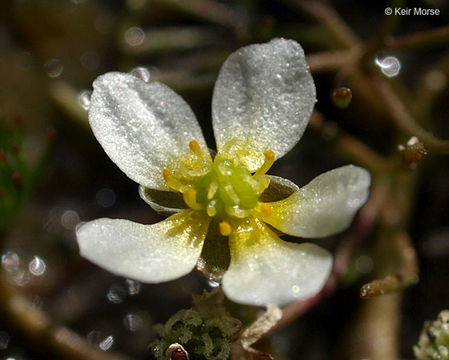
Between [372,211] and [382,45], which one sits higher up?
[382,45]

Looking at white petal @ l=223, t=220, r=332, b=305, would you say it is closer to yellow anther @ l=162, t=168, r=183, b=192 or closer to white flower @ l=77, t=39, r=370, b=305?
white flower @ l=77, t=39, r=370, b=305

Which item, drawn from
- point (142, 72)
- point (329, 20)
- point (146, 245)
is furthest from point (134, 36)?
point (146, 245)

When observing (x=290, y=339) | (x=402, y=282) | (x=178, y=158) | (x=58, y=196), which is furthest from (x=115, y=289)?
(x=402, y=282)

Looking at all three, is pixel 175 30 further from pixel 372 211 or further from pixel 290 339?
pixel 290 339

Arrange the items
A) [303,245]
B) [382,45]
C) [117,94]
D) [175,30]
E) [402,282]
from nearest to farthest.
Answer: [303,245] < [117,94] < [402,282] < [382,45] < [175,30]

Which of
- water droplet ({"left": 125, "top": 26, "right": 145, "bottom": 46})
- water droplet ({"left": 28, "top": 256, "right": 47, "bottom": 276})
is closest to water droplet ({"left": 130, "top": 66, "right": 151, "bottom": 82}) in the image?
water droplet ({"left": 125, "top": 26, "right": 145, "bottom": 46})

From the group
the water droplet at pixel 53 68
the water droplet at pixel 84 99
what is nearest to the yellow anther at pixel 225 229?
the water droplet at pixel 84 99
